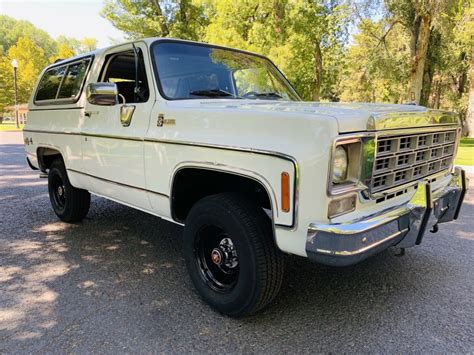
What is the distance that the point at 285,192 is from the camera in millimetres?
2367

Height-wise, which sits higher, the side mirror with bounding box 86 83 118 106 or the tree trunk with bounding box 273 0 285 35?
the tree trunk with bounding box 273 0 285 35

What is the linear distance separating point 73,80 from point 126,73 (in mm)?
872

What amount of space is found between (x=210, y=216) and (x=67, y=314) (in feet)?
4.30

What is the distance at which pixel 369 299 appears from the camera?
321 cm

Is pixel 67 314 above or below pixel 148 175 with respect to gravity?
below

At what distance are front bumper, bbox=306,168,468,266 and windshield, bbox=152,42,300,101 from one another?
5.71 ft

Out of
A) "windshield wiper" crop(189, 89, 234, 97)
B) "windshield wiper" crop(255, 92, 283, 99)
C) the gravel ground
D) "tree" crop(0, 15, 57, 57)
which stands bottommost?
the gravel ground

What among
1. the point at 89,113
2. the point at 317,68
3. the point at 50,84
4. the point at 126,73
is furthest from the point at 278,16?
the point at 89,113

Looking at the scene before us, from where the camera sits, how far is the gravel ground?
2639mm

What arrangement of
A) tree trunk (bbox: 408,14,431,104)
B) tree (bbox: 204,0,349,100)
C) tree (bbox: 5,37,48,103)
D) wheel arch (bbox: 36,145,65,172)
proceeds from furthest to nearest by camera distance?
tree (bbox: 5,37,48,103)
tree trunk (bbox: 408,14,431,104)
tree (bbox: 204,0,349,100)
wheel arch (bbox: 36,145,65,172)

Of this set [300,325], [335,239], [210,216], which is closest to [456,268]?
[300,325]

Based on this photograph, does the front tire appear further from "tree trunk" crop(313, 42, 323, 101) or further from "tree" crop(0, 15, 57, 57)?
"tree" crop(0, 15, 57, 57)

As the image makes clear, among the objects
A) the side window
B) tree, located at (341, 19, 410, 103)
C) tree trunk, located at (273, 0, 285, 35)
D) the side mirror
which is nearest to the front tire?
the side mirror

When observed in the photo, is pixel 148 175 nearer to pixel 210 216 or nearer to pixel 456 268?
pixel 210 216
